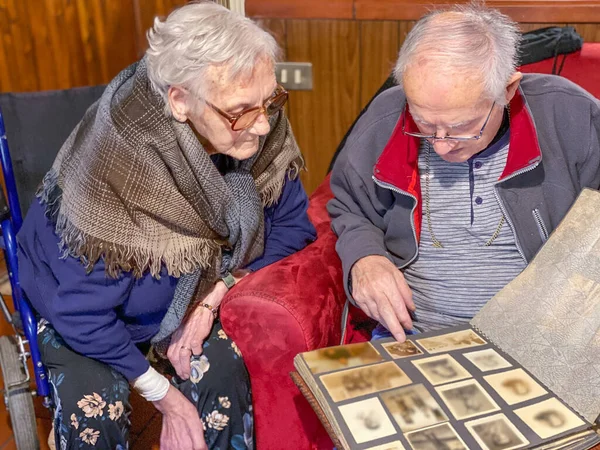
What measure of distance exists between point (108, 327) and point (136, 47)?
193 cm

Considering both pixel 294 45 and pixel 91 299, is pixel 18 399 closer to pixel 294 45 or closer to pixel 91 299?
pixel 91 299

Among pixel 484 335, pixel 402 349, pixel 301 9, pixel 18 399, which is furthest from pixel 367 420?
pixel 301 9

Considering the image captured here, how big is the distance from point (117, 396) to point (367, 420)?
0.60 meters

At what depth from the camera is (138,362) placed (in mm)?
1340

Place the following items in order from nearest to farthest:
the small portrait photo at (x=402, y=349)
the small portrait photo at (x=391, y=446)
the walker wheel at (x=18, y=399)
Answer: the small portrait photo at (x=391, y=446)
the small portrait photo at (x=402, y=349)
the walker wheel at (x=18, y=399)

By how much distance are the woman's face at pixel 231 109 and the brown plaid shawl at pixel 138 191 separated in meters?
0.04

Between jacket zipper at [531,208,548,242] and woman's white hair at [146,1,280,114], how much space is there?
665 millimetres

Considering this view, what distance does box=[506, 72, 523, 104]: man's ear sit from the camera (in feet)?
4.08

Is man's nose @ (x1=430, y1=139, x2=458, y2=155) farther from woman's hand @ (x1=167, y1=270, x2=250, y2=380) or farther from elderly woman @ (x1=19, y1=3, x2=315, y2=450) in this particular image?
woman's hand @ (x1=167, y1=270, x2=250, y2=380)

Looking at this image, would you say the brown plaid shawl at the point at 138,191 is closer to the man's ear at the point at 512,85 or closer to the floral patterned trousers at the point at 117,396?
the floral patterned trousers at the point at 117,396

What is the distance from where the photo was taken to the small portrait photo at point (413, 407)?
0.99m

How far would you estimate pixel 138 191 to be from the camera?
1235 millimetres

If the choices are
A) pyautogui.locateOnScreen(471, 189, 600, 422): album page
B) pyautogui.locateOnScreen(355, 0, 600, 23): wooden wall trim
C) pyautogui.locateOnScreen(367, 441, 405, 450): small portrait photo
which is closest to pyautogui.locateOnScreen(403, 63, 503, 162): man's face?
pyautogui.locateOnScreen(471, 189, 600, 422): album page

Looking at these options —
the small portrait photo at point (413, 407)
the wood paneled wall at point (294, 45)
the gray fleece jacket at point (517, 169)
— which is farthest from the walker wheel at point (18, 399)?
the wood paneled wall at point (294, 45)
